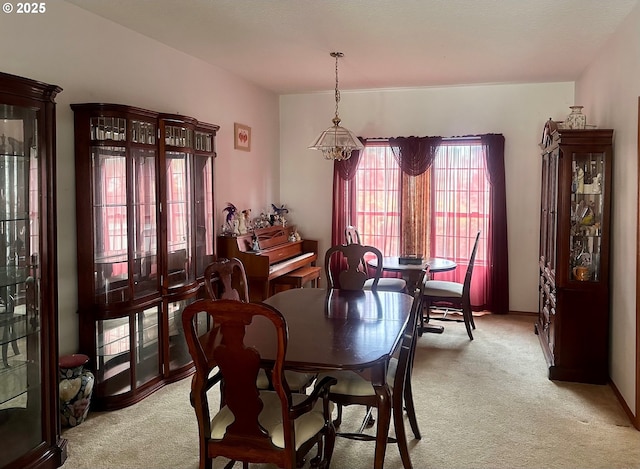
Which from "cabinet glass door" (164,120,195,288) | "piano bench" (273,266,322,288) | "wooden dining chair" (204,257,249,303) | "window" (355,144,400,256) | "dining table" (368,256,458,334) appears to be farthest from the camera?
"window" (355,144,400,256)

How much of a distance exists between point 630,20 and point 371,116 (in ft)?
11.2

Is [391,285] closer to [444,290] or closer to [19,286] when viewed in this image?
[444,290]

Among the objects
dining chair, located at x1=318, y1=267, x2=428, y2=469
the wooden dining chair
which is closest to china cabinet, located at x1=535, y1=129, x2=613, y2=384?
dining chair, located at x1=318, y1=267, x2=428, y2=469

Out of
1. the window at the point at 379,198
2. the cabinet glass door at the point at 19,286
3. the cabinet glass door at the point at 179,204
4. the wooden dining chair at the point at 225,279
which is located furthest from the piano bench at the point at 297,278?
the cabinet glass door at the point at 19,286

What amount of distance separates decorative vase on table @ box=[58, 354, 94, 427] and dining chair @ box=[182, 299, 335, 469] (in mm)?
1404

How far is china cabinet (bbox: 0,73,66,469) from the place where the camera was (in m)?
2.73

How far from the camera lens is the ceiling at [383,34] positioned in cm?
355

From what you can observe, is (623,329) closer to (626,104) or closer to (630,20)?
(626,104)

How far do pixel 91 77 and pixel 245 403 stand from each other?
8.83 feet

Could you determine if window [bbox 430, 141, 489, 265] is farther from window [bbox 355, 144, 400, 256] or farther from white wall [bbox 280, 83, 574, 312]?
window [bbox 355, 144, 400, 256]

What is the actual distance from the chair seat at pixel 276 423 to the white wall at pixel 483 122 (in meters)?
4.57

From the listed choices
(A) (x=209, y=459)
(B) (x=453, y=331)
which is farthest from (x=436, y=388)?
(A) (x=209, y=459)

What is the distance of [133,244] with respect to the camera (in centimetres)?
384

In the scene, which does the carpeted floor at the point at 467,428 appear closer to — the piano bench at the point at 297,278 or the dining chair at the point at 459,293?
the dining chair at the point at 459,293
